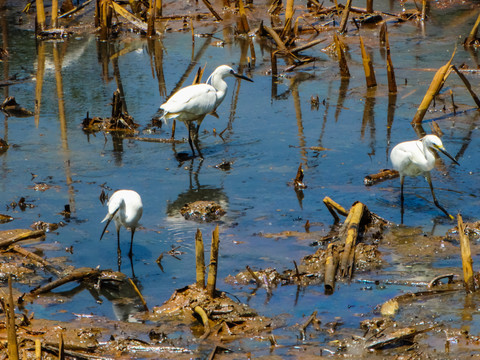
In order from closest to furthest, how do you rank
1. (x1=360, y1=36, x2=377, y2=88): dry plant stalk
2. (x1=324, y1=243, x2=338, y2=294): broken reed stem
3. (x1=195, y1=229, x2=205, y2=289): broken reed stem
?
(x1=195, y1=229, x2=205, y2=289): broken reed stem < (x1=324, y1=243, x2=338, y2=294): broken reed stem < (x1=360, y1=36, x2=377, y2=88): dry plant stalk

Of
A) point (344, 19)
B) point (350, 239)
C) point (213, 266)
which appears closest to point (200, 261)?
point (213, 266)

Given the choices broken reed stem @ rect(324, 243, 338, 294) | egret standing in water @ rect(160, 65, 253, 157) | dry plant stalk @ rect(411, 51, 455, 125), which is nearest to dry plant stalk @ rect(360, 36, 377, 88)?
dry plant stalk @ rect(411, 51, 455, 125)

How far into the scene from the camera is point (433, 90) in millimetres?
10469

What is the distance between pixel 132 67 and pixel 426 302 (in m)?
10.6

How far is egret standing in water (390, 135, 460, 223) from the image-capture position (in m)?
7.83

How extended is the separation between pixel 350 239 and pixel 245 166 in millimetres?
3215

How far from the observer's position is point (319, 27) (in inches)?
672

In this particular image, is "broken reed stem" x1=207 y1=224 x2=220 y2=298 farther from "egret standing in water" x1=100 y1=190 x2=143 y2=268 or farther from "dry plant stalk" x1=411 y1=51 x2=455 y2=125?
"dry plant stalk" x1=411 y1=51 x2=455 y2=125

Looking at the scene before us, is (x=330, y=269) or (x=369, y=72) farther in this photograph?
(x=369, y=72)

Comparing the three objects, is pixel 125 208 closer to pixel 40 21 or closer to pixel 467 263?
pixel 467 263

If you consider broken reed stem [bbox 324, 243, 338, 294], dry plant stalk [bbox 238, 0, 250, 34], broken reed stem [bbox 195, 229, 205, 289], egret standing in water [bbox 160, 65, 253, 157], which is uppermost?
dry plant stalk [bbox 238, 0, 250, 34]

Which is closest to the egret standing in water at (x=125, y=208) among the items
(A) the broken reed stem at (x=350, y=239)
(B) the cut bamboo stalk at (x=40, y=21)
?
(A) the broken reed stem at (x=350, y=239)

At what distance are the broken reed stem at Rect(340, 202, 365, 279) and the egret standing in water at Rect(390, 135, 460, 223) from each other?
42.4 inches

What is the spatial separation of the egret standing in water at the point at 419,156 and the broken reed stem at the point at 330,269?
182cm
